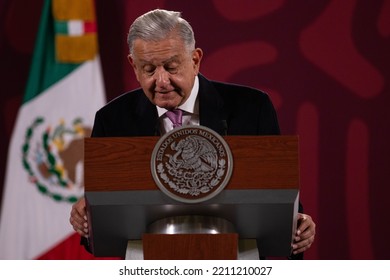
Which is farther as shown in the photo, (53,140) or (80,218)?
(53,140)

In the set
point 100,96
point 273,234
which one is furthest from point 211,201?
point 100,96

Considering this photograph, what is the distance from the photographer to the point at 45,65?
391 centimetres

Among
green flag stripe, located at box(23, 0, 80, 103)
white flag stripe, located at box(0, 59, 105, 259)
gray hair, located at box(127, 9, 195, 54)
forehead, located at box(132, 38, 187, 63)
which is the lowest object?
white flag stripe, located at box(0, 59, 105, 259)

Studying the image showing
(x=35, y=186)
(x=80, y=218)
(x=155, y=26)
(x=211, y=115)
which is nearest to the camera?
(x=80, y=218)

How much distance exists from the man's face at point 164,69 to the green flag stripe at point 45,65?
197cm

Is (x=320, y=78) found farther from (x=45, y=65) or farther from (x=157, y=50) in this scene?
(x=157, y=50)

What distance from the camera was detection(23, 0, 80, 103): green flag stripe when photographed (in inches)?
153

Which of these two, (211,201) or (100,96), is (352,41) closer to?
(100,96)

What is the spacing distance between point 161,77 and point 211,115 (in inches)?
6.4

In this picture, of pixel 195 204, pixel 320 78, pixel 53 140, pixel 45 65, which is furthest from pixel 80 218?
pixel 320 78

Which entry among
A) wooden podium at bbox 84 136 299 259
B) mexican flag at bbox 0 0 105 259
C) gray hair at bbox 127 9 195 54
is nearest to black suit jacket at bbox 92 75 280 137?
gray hair at bbox 127 9 195 54

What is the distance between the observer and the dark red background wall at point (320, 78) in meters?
3.92

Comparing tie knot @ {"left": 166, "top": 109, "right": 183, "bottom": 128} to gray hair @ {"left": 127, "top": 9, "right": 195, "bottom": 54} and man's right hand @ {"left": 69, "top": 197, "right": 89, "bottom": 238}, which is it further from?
man's right hand @ {"left": 69, "top": 197, "right": 89, "bottom": 238}

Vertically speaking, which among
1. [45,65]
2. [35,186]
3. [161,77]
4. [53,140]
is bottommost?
[35,186]
